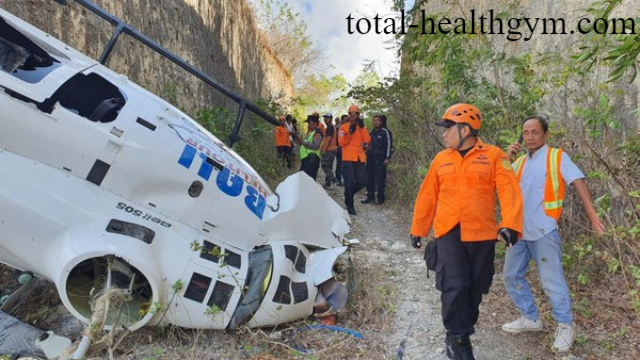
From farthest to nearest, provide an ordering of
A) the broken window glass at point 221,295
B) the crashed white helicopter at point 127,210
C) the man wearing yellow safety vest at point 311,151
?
the man wearing yellow safety vest at point 311,151
the broken window glass at point 221,295
the crashed white helicopter at point 127,210

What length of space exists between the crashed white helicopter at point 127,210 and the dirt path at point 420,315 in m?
0.61

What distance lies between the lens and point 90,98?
331 centimetres

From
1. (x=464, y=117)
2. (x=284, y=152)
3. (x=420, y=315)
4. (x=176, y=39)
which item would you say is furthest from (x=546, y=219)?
(x=176, y=39)

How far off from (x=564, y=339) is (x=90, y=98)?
155 inches

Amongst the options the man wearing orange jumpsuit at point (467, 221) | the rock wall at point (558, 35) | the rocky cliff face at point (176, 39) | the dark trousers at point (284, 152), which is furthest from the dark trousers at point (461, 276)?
the dark trousers at point (284, 152)

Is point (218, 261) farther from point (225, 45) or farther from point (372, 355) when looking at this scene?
point (225, 45)

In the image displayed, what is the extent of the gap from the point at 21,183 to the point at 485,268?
308 cm

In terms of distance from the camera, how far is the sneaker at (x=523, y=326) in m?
3.14

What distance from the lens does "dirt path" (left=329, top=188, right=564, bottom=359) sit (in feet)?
9.92

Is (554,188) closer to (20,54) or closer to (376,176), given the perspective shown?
(20,54)

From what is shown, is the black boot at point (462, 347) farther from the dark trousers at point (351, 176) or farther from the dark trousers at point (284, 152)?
the dark trousers at point (284, 152)

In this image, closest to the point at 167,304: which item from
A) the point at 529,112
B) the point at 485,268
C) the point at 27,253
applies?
the point at 27,253

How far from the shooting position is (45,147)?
2871 mm

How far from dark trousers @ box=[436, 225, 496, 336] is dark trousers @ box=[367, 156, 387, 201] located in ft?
15.5
